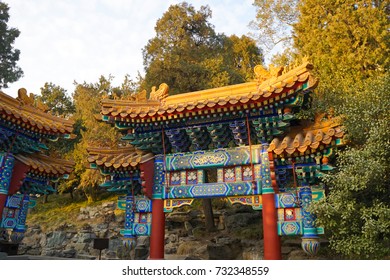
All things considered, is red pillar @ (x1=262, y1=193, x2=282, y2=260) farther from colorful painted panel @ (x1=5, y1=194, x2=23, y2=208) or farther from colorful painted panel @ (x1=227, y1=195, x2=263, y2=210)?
colorful painted panel @ (x1=5, y1=194, x2=23, y2=208)

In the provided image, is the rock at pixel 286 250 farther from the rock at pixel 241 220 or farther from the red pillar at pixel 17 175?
the red pillar at pixel 17 175

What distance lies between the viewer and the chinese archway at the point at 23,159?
30.8 ft

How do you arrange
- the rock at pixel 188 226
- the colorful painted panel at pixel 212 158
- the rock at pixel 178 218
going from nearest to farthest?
1. the colorful painted panel at pixel 212 158
2. the rock at pixel 188 226
3. the rock at pixel 178 218

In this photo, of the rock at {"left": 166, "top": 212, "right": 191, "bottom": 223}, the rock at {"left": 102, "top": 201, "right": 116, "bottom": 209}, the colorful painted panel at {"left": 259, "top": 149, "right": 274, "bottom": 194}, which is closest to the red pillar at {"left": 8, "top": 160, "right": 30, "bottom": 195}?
the colorful painted panel at {"left": 259, "top": 149, "right": 274, "bottom": 194}

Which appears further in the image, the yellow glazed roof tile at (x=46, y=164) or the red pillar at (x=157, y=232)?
the yellow glazed roof tile at (x=46, y=164)

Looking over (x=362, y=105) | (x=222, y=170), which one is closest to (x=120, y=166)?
(x=222, y=170)

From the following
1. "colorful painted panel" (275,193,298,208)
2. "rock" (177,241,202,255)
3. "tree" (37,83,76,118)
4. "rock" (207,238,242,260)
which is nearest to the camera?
"colorful painted panel" (275,193,298,208)

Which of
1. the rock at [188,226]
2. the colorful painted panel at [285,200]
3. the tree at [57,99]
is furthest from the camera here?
the tree at [57,99]

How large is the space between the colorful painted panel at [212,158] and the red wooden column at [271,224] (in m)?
0.77

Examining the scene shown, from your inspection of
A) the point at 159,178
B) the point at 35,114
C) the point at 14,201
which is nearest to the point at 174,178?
the point at 159,178

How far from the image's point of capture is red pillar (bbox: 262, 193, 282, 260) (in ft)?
23.9

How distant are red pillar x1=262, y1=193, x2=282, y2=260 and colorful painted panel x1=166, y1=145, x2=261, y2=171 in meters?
1.10

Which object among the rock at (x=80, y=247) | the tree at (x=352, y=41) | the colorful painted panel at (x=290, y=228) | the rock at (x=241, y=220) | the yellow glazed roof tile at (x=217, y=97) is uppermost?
the tree at (x=352, y=41)

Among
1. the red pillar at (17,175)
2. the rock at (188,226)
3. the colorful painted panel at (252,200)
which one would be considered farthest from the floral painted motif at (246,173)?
the rock at (188,226)
